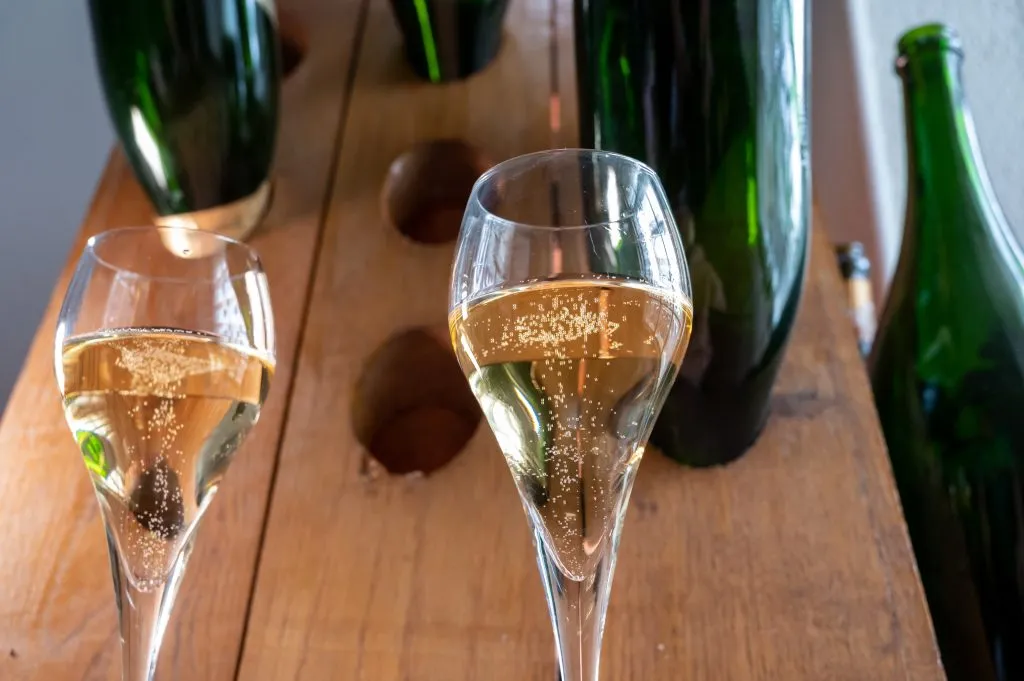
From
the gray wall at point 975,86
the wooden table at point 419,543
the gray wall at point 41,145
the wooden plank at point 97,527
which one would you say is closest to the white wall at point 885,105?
the gray wall at point 975,86

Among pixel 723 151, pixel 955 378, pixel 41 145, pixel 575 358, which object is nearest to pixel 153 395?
pixel 575 358

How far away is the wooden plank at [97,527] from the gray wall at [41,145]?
1.28 ft

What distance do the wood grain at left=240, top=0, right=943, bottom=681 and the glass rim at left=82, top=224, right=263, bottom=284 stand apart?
A: 110 mm

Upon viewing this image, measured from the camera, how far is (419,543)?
0.52 meters

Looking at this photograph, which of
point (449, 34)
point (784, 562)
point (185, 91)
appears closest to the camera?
point (784, 562)

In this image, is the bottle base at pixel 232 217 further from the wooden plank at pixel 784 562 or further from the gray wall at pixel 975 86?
the gray wall at pixel 975 86

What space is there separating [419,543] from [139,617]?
0.15 m

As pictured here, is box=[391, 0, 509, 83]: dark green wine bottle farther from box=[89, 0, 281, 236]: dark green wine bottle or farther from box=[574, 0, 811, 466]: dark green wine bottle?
box=[574, 0, 811, 466]: dark green wine bottle

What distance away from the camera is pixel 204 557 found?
521mm

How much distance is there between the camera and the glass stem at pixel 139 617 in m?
0.43

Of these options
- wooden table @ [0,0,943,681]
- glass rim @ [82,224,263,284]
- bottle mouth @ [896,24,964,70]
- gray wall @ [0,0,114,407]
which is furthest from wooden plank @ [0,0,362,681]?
bottle mouth @ [896,24,964,70]

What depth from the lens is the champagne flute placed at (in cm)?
37

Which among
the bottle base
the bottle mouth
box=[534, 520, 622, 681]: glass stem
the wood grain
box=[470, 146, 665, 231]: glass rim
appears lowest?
the wood grain

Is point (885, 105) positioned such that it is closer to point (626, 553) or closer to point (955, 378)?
point (955, 378)
